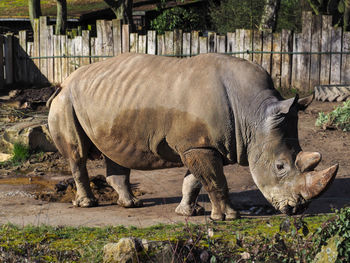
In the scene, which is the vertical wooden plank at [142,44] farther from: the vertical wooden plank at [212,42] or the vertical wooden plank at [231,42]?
the vertical wooden plank at [231,42]

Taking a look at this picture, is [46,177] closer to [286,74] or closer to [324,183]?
[324,183]

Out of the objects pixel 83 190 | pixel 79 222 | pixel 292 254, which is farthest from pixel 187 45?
pixel 292 254

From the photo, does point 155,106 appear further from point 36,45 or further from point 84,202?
point 36,45

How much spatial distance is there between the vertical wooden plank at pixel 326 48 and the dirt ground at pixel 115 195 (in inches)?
104

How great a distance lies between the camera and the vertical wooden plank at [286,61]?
1292cm

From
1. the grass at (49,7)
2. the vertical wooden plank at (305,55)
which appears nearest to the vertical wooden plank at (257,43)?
the vertical wooden plank at (305,55)

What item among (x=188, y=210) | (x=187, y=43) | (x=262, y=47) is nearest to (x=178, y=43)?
(x=187, y=43)

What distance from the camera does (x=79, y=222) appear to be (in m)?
6.03

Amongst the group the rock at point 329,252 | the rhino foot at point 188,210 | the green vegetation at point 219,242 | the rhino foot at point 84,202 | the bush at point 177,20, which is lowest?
the rhino foot at point 84,202

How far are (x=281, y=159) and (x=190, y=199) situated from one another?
4.07ft

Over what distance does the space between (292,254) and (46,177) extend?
545 centimetres

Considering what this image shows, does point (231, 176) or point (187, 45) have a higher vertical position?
point (187, 45)

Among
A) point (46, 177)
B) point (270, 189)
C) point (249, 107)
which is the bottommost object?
point (46, 177)

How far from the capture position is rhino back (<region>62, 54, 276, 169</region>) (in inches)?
233
